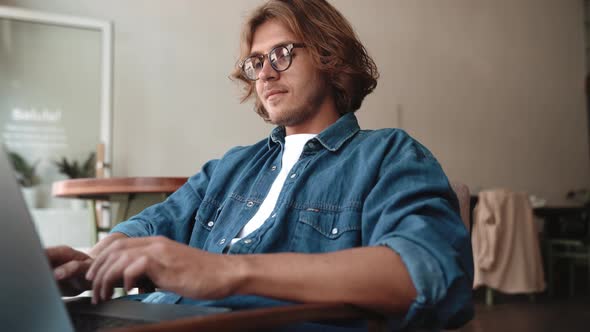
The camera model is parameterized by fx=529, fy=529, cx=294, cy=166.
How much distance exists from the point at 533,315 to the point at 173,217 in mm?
3273

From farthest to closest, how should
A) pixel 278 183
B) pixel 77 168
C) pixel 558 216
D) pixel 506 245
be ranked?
pixel 558 216 → pixel 506 245 → pixel 77 168 → pixel 278 183

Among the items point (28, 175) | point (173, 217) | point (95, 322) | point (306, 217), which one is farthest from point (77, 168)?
point (95, 322)

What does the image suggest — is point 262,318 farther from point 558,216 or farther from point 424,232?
point 558,216

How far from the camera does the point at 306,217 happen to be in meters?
0.96

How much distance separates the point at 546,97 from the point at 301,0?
5.82 m

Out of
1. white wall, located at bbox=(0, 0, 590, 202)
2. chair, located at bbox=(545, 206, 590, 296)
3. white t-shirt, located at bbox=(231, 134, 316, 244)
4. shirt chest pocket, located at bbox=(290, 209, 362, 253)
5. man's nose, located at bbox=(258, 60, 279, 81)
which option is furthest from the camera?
chair, located at bbox=(545, 206, 590, 296)

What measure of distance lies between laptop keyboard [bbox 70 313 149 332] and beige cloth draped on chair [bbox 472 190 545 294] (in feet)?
12.3

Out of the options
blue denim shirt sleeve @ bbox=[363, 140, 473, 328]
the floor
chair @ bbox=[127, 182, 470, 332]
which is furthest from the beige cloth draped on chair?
chair @ bbox=[127, 182, 470, 332]

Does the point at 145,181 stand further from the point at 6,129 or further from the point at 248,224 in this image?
the point at 6,129

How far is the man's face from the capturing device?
1230 millimetres

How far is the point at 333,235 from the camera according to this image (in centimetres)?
92

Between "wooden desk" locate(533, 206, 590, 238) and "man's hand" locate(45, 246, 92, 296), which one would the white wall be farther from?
"man's hand" locate(45, 246, 92, 296)

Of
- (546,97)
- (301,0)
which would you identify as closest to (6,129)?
(301,0)

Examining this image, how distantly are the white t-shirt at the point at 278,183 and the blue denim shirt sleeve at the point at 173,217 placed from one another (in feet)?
0.60
